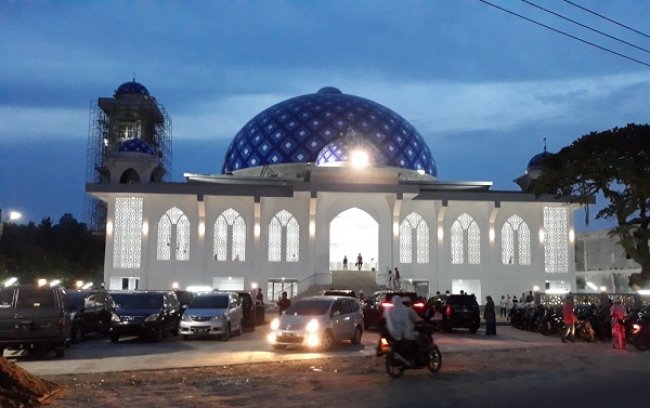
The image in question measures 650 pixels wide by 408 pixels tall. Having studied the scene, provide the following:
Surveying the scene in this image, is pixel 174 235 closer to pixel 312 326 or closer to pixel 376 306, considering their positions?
pixel 376 306

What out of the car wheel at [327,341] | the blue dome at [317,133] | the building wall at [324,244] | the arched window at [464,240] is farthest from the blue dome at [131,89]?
the car wheel at [327,341]

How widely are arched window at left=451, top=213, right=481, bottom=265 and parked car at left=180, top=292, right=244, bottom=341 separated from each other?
22593 millimetres

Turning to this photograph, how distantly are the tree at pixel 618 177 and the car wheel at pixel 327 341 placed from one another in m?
15.5

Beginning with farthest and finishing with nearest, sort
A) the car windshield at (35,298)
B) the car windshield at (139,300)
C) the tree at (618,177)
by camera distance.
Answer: the tree at (618,177) < the car windshield at (139,300) < the car windshield at (35,298)

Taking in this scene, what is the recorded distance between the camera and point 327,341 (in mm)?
16375

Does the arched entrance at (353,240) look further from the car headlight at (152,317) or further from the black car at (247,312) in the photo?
the car headlight at (152,317)

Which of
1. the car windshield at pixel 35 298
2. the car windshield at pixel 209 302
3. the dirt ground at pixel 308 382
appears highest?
the car windshield at pixel 35 298

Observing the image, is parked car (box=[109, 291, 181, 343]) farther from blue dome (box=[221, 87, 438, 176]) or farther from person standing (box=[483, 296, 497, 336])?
blue dome (box=[221, 87, 438, 176])

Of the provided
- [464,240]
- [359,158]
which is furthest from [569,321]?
[359,158]

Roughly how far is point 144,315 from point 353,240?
2853 cm

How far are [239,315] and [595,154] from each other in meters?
15.9

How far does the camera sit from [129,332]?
1836 cm

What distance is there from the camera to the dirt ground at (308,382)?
951 cm

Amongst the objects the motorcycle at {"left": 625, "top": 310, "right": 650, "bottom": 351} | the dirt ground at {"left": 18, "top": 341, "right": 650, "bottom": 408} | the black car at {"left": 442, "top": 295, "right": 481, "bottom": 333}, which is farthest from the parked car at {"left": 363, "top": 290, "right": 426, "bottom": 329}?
the dirt ground at {"left": 18, "top": 341, "right": 650, "bottom": 408}
